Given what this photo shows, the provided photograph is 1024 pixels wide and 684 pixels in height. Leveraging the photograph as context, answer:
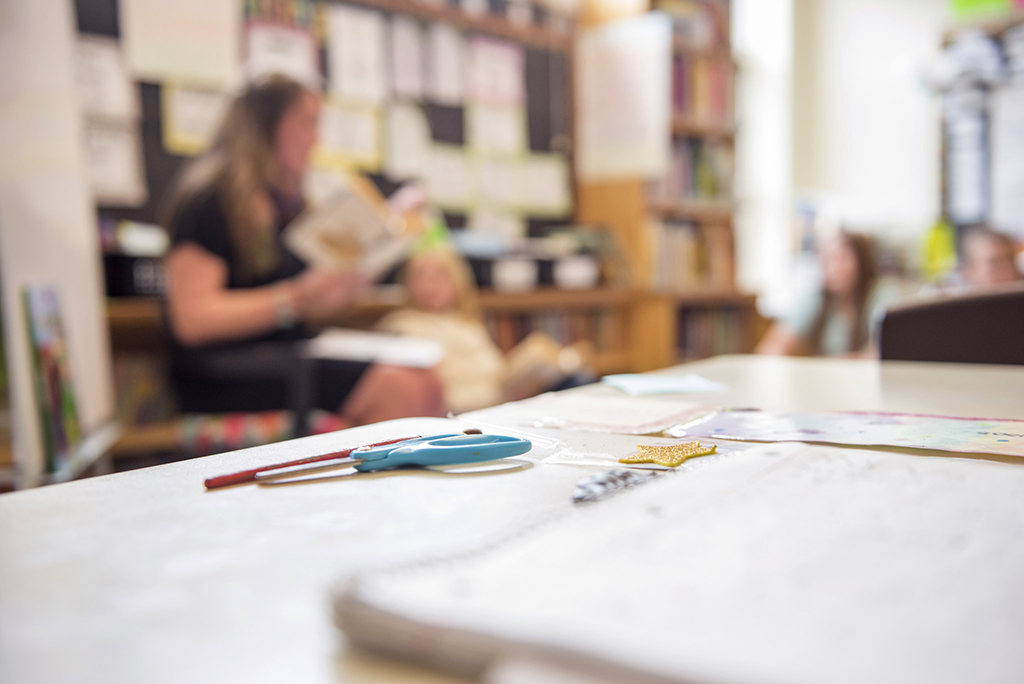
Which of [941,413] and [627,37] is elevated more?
[627,37]

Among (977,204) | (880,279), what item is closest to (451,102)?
(880,279)

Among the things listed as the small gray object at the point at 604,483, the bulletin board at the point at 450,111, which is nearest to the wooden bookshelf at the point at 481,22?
the bulletin board at the point at 450,111

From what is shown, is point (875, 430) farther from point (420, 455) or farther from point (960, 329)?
point (960, 329)

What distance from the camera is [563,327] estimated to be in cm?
328

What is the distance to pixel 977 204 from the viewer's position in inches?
154

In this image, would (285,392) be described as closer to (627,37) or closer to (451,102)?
(451,102)

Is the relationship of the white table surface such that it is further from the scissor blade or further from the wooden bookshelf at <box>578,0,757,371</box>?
the wooden bookshelf at <box>578,0,757,371</box>

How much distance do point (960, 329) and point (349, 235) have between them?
1463 millimetres

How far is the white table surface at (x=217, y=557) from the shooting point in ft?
0.92

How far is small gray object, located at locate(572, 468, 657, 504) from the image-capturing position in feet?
1.49

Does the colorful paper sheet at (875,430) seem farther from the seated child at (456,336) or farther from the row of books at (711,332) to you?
the row of books at (711,332)

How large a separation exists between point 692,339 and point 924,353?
2383 millimetres

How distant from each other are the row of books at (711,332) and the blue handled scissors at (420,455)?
3.23m

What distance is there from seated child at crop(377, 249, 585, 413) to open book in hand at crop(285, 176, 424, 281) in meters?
0.34
